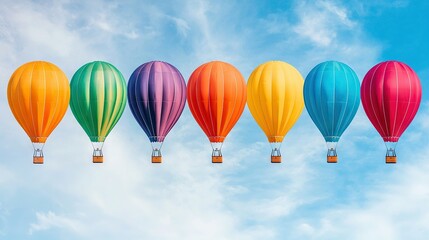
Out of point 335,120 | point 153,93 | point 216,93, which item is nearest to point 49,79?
point 153,93

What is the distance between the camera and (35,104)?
A: 194 ft

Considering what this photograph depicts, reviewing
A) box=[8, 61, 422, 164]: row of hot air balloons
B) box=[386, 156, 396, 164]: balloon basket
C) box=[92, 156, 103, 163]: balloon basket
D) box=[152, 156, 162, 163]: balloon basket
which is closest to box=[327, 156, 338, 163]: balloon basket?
box=[8, 61, 422, 164]: row of hot air balloons

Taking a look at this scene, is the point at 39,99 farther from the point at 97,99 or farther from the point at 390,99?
the point at 390,99

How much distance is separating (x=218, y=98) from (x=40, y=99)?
33.8ft

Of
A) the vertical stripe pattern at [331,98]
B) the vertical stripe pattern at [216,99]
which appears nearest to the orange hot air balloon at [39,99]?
the vertical stripe pattern at [216,99]

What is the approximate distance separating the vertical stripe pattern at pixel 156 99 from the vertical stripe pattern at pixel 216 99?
90 cm

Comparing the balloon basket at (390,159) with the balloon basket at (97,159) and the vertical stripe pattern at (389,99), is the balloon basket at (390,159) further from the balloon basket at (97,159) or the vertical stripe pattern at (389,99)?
the balloon basket at (97,159)

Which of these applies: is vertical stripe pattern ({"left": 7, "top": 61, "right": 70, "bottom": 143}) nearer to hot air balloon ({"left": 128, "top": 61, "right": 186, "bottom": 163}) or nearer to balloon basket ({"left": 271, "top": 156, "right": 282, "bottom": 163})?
hot air balloon ({"left": 128, "top": 61, "right": 186, "bottom": 163})

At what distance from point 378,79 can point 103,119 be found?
52.6ft

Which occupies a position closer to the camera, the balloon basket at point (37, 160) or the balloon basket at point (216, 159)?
the balloon basket at point (216, 159)

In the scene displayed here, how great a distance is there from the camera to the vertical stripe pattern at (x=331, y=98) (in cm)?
5812

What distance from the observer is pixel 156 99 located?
5844cm

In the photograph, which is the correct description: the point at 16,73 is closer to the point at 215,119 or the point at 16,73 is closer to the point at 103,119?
the point at 103,119

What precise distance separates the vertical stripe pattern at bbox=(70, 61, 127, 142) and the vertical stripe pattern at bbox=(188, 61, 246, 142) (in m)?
4.28
